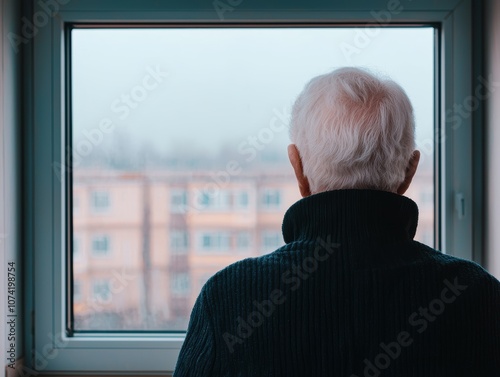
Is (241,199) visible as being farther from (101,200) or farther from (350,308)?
(350,308)

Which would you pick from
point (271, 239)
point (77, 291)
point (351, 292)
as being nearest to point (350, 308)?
point (351, 292)

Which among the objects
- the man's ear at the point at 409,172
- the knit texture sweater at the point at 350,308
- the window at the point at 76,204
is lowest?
the knit texture sweater at the point at 350,308

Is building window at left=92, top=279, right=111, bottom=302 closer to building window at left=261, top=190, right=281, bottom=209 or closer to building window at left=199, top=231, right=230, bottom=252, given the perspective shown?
building window at left=199, top=231, right=230, bottom=252

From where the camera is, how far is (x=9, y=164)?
1.52m

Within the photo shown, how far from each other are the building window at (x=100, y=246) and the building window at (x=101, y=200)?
73mm

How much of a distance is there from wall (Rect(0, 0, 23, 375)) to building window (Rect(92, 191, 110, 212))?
0.60ft

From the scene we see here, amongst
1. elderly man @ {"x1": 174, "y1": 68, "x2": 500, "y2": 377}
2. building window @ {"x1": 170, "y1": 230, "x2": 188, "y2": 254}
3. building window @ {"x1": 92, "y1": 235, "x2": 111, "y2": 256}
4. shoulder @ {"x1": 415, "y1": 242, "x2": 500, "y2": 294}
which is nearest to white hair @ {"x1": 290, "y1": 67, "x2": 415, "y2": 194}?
elderly man @ {"x1": 174, "y1": 68, "x2": 500, "y2": 377}

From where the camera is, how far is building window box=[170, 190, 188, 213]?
162 centimetres

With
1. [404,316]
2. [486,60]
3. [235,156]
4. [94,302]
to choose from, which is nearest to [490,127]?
[486,60]

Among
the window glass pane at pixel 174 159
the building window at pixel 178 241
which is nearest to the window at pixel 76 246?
the window glass pane at pixel 174 159

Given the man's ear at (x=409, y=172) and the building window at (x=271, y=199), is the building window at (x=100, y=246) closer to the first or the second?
the building window at (x=271, y=199)

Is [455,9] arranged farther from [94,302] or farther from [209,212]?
[94,302]

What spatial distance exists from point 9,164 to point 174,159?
1.27 feet

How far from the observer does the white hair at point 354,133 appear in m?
0.95
